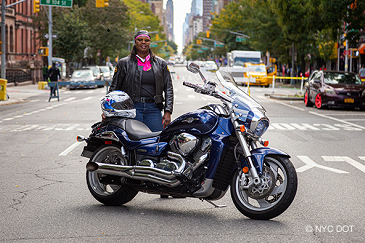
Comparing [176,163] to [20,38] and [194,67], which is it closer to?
[194,67]

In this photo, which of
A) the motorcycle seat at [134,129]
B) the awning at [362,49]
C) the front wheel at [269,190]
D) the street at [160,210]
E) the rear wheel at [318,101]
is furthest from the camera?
the awning at [362,49]

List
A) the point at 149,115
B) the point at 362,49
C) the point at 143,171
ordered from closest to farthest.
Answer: the point at 143,171 < the point at 149,115 < the point at 362,49

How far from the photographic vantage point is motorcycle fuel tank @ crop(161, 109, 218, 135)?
19.3 ft

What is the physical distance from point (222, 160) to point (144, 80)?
5.81 ft

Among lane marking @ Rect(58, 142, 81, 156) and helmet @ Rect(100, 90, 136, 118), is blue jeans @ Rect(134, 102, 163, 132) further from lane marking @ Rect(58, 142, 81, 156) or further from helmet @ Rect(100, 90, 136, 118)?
lane marking @ Rect(58, 142, 81, 156)

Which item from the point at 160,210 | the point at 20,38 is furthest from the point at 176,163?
the point at 20,38

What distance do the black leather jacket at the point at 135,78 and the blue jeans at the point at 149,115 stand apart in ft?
0.30

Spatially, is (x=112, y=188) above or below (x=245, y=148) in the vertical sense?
below

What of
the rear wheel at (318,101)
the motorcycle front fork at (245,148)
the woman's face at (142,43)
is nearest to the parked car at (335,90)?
the rear wheel at (318,101)

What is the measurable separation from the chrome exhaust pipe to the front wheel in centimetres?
61

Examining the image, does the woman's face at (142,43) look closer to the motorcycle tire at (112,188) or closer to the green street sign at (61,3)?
the motorcycle tire at (112,188)

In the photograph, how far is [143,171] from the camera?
622cm

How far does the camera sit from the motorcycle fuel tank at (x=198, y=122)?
19.3 feet

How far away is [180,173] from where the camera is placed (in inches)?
234
